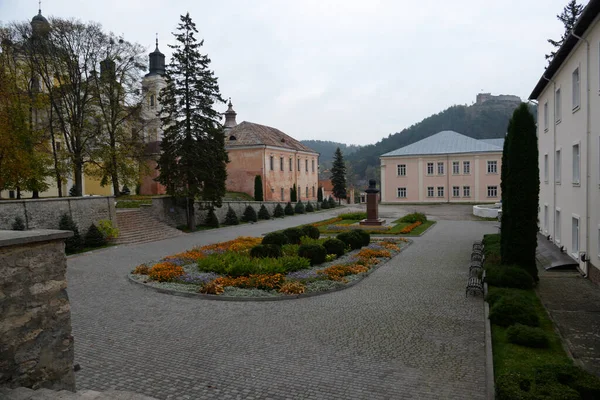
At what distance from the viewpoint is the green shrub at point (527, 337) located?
7.51 metres

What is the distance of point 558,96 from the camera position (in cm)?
1762

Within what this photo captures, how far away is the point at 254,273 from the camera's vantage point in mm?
13836

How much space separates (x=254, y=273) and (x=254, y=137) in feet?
125

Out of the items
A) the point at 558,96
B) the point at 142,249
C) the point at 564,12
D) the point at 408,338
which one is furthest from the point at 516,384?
the point at 564,12

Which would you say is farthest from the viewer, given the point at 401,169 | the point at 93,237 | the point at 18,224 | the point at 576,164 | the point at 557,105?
the point at 401,169

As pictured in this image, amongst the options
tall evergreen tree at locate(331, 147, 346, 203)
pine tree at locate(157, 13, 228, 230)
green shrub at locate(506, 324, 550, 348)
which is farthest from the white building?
tall evergreen tree at locate(331, 147, 346, 203)

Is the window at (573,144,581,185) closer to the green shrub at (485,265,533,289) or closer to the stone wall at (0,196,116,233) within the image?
the green shrub at (485,265,533,289)

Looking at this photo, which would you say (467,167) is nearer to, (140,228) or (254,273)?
(140,228)

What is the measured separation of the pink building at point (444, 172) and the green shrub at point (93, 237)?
142ft

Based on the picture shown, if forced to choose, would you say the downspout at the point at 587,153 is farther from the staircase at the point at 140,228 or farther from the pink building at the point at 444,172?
the pink building at the point at 444,172

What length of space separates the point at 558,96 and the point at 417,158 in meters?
40.5

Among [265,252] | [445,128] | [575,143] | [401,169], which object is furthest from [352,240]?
[445,128]

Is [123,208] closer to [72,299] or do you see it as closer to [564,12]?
[72,299]

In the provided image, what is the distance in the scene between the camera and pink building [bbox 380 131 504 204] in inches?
2184
